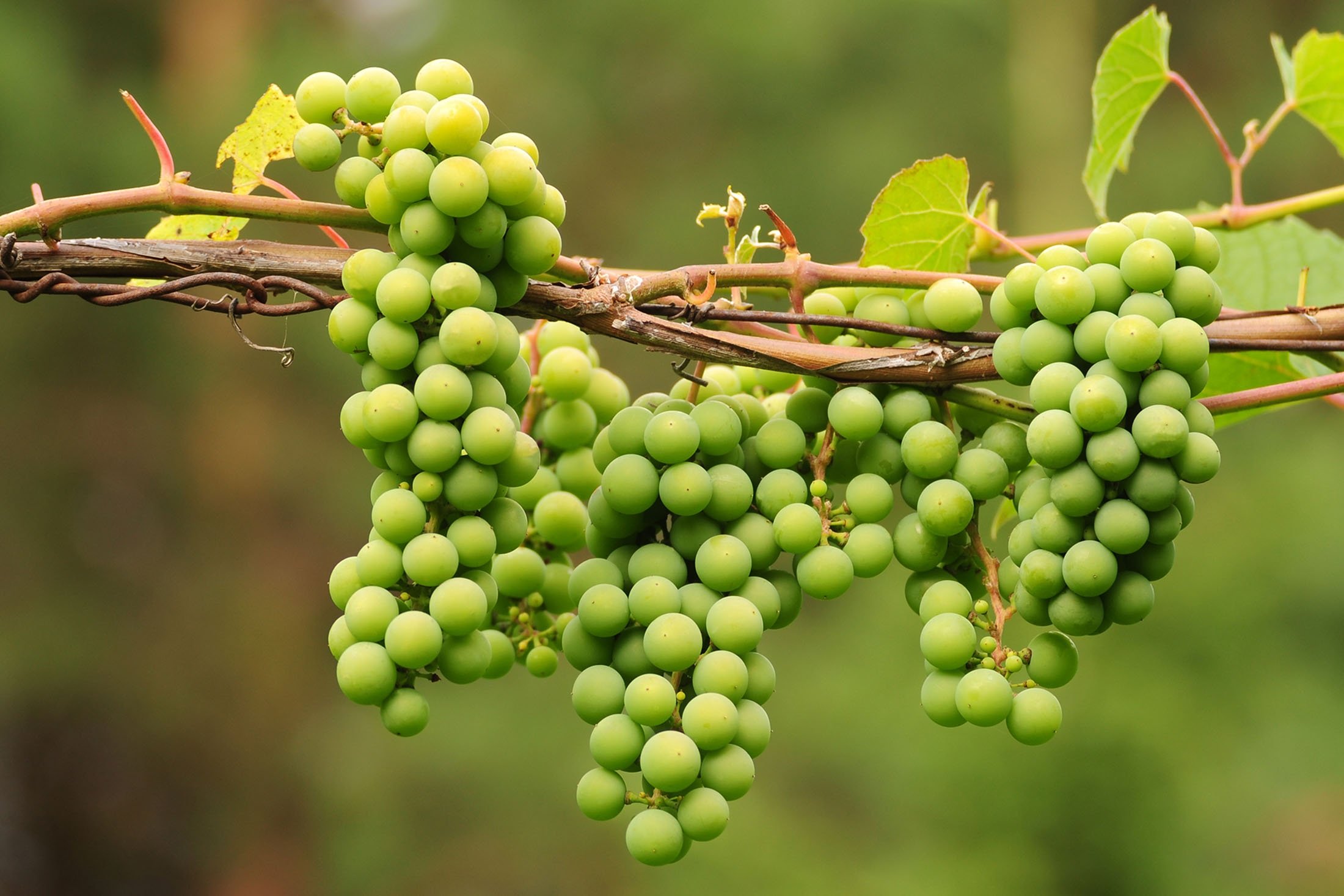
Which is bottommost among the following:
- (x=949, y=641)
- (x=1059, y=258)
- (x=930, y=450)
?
(x=949, y=641)

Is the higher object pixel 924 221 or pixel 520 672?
pixel 924 221

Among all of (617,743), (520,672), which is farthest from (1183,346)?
(520,672)

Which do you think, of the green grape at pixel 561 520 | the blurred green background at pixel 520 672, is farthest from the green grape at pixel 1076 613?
the blurred green background at pixel 520 672

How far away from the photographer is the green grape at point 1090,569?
1.78 feet

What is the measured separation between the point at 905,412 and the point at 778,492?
0.09 meters

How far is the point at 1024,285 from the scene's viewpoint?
0.58 metres

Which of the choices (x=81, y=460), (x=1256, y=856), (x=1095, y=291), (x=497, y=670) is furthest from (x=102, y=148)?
(x=1256, y=856)

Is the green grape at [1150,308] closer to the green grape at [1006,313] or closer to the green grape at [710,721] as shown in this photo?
the green grape at [1006,313]

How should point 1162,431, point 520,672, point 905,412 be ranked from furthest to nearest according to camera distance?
point 520,672 < point 905,412 < point 1162,431

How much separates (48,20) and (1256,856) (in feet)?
15.1

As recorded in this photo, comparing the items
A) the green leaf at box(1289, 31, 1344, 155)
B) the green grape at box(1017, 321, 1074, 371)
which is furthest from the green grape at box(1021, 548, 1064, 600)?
the green leaf at box(1289, 31, 1344, 155)

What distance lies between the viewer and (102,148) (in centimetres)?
350

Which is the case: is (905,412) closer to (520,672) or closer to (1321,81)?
(1321,81)

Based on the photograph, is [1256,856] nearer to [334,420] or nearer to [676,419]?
[676,419]
